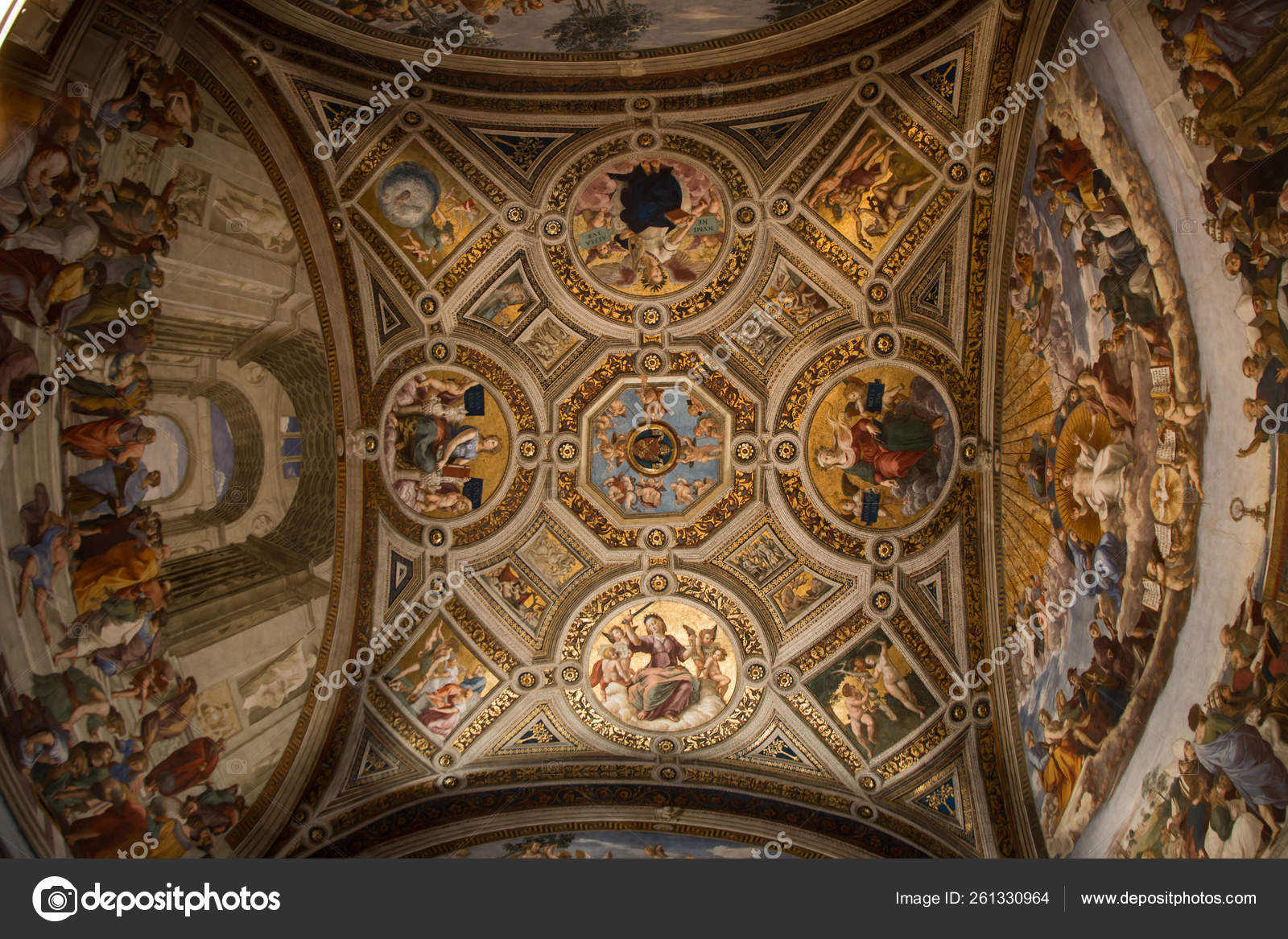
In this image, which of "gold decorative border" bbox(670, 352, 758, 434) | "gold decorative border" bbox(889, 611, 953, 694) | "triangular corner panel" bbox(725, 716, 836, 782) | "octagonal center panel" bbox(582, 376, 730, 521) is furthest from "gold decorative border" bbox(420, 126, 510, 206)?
"triangular corner panel" bbox(725, 716, 836, 782)

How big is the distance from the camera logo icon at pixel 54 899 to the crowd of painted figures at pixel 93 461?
3.54 metres

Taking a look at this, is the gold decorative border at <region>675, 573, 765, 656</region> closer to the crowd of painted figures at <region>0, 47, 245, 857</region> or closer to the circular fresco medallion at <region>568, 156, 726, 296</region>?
the circular fresco medallion at <region>568, 156, 726, 296</region>

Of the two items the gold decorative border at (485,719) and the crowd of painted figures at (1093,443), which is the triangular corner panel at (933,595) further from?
the gold decorative border at (485,719)

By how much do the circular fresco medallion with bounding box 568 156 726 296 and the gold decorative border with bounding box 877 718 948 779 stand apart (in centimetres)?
707

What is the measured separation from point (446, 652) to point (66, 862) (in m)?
7.49

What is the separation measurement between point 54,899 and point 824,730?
32.5 feet

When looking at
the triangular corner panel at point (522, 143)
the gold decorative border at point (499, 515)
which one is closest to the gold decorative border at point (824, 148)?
the triangular corner panel at point (522, 143)

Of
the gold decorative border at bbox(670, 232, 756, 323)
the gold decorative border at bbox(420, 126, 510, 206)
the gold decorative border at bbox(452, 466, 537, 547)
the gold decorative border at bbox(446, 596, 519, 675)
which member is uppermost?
the gold decorative border at bbox(420, 126, 510, 206)

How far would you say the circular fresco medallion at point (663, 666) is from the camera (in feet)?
46.9

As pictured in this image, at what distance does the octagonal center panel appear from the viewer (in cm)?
1420

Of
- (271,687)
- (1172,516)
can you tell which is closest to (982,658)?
(1172,516)

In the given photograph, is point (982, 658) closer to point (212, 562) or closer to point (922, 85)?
point (922, 85)

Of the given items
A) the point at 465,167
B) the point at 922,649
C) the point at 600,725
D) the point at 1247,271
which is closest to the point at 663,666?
the point at 600,725

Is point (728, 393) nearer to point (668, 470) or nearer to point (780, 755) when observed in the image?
point (668, 470)
